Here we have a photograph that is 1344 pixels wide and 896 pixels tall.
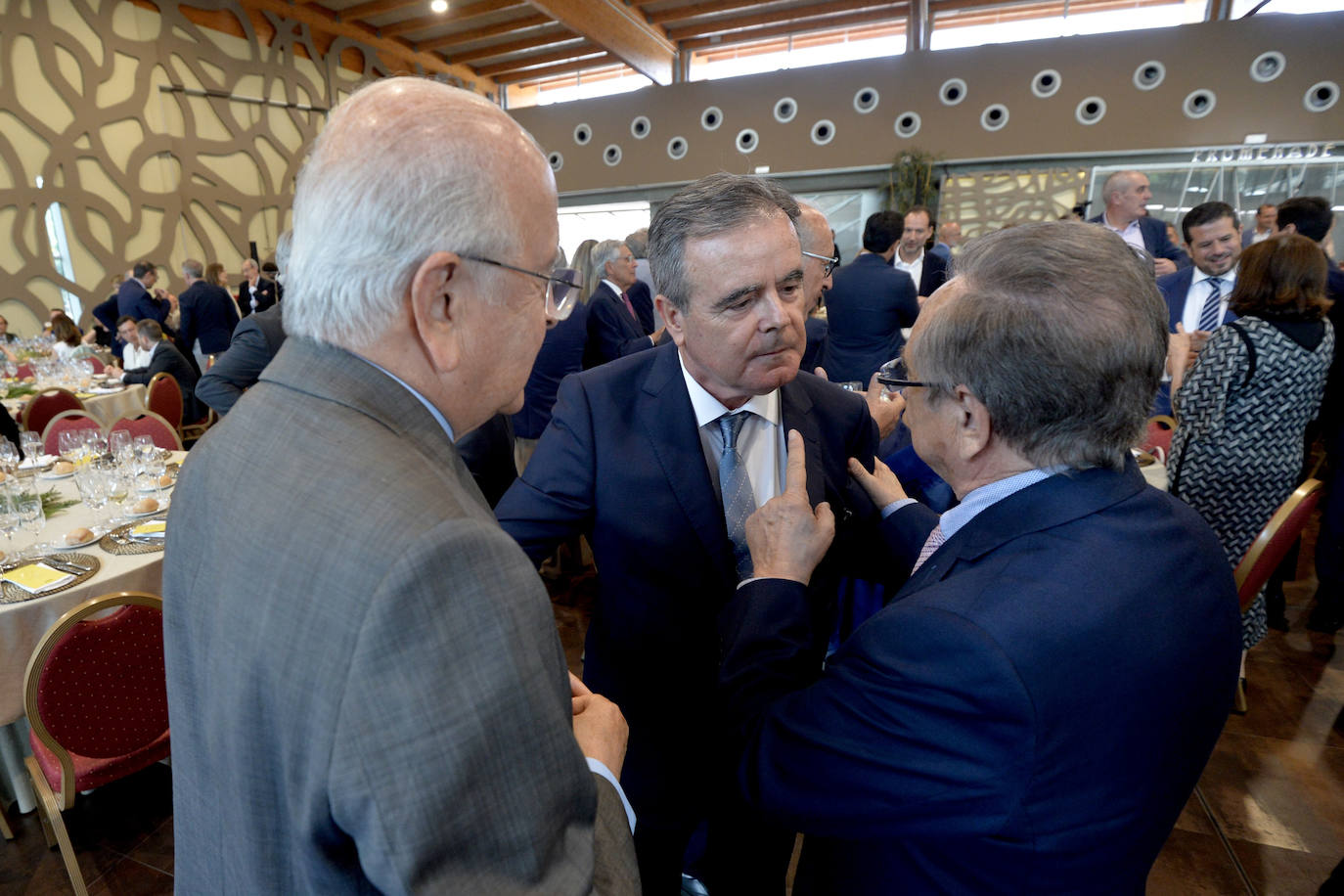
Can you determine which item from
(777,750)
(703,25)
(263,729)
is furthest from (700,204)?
(703,25)

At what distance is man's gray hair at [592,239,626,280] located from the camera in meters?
5.28

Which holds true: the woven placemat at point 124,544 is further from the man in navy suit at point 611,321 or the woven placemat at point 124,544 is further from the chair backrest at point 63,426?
the man in navy suit at point 611,321

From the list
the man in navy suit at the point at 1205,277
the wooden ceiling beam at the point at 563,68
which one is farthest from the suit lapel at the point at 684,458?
the wooden ceiling beam at the point at 563,68

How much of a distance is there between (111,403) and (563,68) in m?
11.1

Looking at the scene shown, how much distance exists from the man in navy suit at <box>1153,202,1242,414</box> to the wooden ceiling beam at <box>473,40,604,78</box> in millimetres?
11125

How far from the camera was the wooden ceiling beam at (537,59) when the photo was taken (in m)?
13.0

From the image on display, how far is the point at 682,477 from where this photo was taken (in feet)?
4.66

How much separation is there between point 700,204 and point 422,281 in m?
0.81

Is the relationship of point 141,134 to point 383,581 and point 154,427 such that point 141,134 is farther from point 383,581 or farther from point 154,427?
point 383,581

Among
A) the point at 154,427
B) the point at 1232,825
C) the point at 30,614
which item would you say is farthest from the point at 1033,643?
the point at 154,427

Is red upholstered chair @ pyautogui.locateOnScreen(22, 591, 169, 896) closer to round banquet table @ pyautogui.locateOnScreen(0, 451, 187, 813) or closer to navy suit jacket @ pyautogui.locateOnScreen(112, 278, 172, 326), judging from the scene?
round banquet table @ pyautogui.locateOnScreen(0, 451, 187, 813)

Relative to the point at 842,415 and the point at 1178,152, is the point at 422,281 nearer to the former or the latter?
the point at 842,415

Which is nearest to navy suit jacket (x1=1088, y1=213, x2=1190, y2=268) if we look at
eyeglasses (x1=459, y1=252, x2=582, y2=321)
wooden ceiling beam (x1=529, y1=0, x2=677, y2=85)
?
eyeglasses (x1=459, y1=252, x2=582, y2=321)

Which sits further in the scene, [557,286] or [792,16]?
[792,16]
